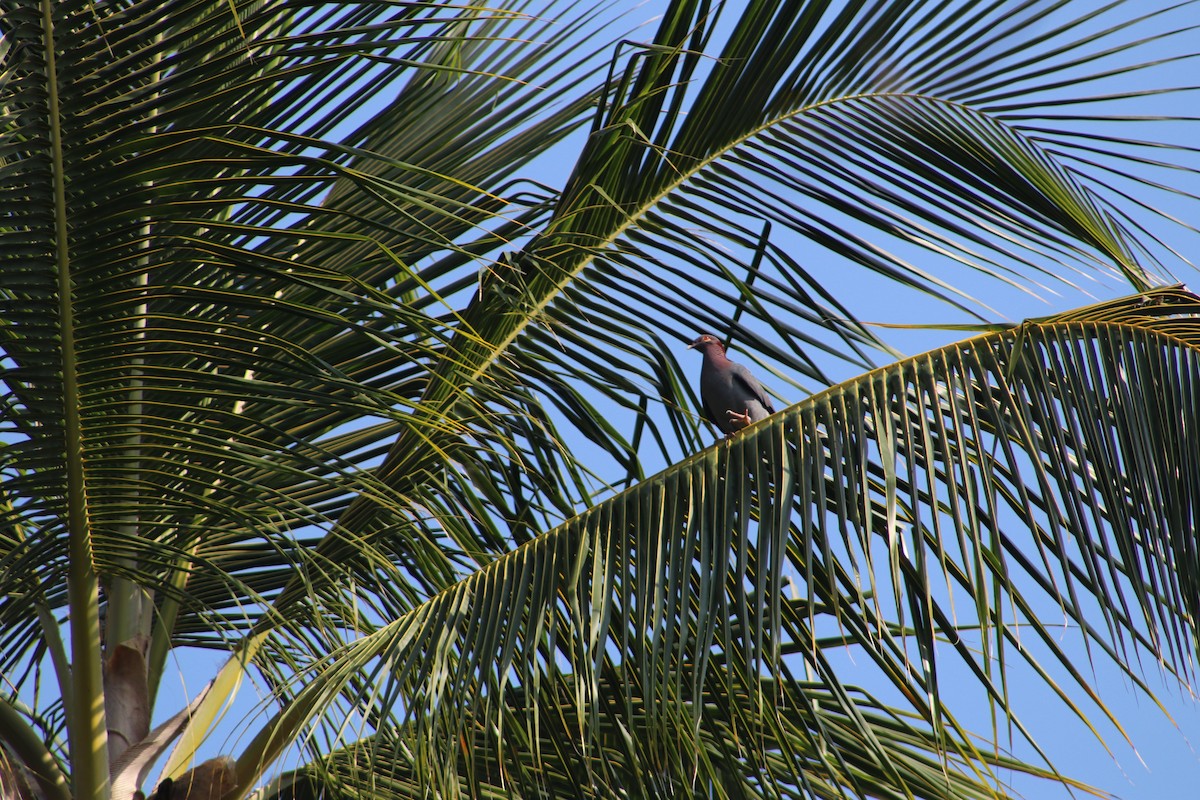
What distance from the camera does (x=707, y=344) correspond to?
3367 mm

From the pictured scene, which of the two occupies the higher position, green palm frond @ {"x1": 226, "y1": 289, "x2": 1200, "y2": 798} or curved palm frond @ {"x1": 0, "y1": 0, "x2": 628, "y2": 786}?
curved palm frond @ {"x1": 0, "y1": 0, "x2": 628, "y2": 786}

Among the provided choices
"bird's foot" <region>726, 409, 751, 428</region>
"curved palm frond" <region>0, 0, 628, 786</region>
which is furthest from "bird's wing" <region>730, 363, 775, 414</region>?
"curved palm frond" <region>0, 0, 628, 786</region>

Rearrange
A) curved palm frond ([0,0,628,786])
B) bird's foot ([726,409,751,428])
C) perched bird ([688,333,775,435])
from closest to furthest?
curved palm frond ([0,0,628,786]), bird's foot ([726,409,751,428]), perched bird ([688,333,775,435])

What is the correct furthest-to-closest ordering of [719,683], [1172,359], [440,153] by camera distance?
[440,153] → [719,683] → [1172,359]

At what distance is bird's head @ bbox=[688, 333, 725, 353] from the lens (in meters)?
3.14

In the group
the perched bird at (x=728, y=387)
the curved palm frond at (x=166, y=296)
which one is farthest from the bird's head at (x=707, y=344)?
the curved palm frond at (x=166, y=296)

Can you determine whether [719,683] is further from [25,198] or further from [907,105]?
[25,198]

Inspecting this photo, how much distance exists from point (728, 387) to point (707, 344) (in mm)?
157

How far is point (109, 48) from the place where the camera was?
1911 mm

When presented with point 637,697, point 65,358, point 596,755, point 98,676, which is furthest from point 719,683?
point 65,358

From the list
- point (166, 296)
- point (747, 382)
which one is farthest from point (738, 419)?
point (166, 296)

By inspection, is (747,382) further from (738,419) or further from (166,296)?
(166,296)

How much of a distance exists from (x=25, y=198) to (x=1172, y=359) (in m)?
2.10

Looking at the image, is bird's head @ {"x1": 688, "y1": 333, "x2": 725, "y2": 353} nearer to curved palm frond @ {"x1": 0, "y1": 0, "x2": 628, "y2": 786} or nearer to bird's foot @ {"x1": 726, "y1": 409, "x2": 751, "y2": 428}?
bird's foot @ {"x1": 726, "y1": 409, "x2": 751, "y2": 428}
